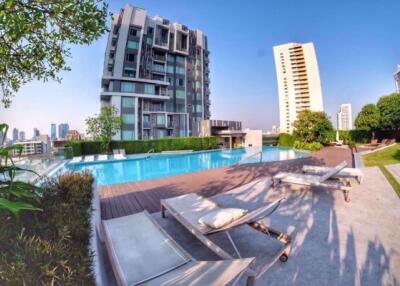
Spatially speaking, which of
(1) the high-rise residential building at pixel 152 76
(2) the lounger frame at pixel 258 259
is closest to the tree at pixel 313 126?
(1) the high-rise residential building at pixel 152 76

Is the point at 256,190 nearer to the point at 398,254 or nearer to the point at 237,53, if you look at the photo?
the point at 398,254

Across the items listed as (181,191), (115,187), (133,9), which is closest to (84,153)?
(115,187)

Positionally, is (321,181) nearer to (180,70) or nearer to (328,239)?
(328,239)

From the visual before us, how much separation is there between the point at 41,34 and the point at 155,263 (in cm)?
415

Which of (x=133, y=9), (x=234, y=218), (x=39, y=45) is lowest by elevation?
(x=234, y=218)

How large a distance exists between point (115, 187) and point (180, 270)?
5867 mm

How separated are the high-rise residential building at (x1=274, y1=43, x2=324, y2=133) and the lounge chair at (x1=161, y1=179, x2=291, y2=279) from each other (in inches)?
2613

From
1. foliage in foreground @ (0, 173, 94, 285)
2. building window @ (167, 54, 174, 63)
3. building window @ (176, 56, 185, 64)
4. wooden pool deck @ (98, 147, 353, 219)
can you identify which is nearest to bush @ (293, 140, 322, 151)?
wooden pool deck @ (98, 147, 353, 219)

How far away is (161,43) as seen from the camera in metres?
35.7

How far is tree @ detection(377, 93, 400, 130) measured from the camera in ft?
70.4

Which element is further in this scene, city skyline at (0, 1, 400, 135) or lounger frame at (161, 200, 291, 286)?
city skyline at (0, 1, 400, 135)

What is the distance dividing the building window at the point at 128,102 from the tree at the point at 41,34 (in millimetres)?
25787

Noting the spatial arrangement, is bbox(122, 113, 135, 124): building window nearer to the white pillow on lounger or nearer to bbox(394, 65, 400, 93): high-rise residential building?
the white pillow on lounger

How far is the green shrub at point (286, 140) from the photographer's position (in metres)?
29.0
